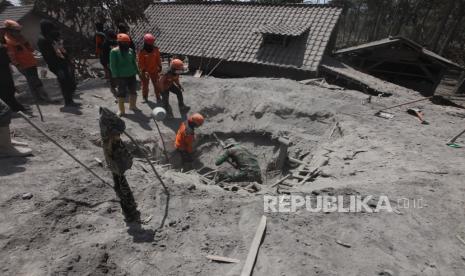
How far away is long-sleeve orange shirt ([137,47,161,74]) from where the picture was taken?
25.3 feet

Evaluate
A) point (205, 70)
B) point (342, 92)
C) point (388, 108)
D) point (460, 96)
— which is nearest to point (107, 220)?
point (388, 108)

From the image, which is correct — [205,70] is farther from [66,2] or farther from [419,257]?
[419,257]

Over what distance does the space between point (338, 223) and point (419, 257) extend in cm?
95

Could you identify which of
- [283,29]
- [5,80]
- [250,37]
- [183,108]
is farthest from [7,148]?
[283,29]

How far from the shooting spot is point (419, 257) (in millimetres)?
3393

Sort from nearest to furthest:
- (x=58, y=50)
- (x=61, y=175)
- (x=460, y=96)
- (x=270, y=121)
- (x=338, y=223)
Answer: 1. (x=338, y=223)
2. (x=61, y=175)
3. (x=58, y=50)
4. (x=270, y=121)
5. (x=460, y=96)

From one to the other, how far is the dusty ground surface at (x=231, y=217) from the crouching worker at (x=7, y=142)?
7.9 inches

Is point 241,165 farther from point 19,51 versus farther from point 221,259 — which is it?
point 19,51

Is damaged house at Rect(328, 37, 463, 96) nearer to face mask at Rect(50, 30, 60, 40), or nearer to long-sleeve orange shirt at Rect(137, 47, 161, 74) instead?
long-sleeve orange shirt at Rect(137, 47, 161, 74)

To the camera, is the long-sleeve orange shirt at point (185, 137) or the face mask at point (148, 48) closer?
the long-sleeve orange shirt at point (185, 137)

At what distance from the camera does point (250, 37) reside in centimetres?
1412

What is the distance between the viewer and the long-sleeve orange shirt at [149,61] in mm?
7707

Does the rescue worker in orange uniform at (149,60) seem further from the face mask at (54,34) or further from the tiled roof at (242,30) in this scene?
the tiled roof at (242,30)

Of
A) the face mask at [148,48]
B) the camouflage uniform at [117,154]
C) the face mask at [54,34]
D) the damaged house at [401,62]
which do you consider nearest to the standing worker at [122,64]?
the face mask at [148,48]
